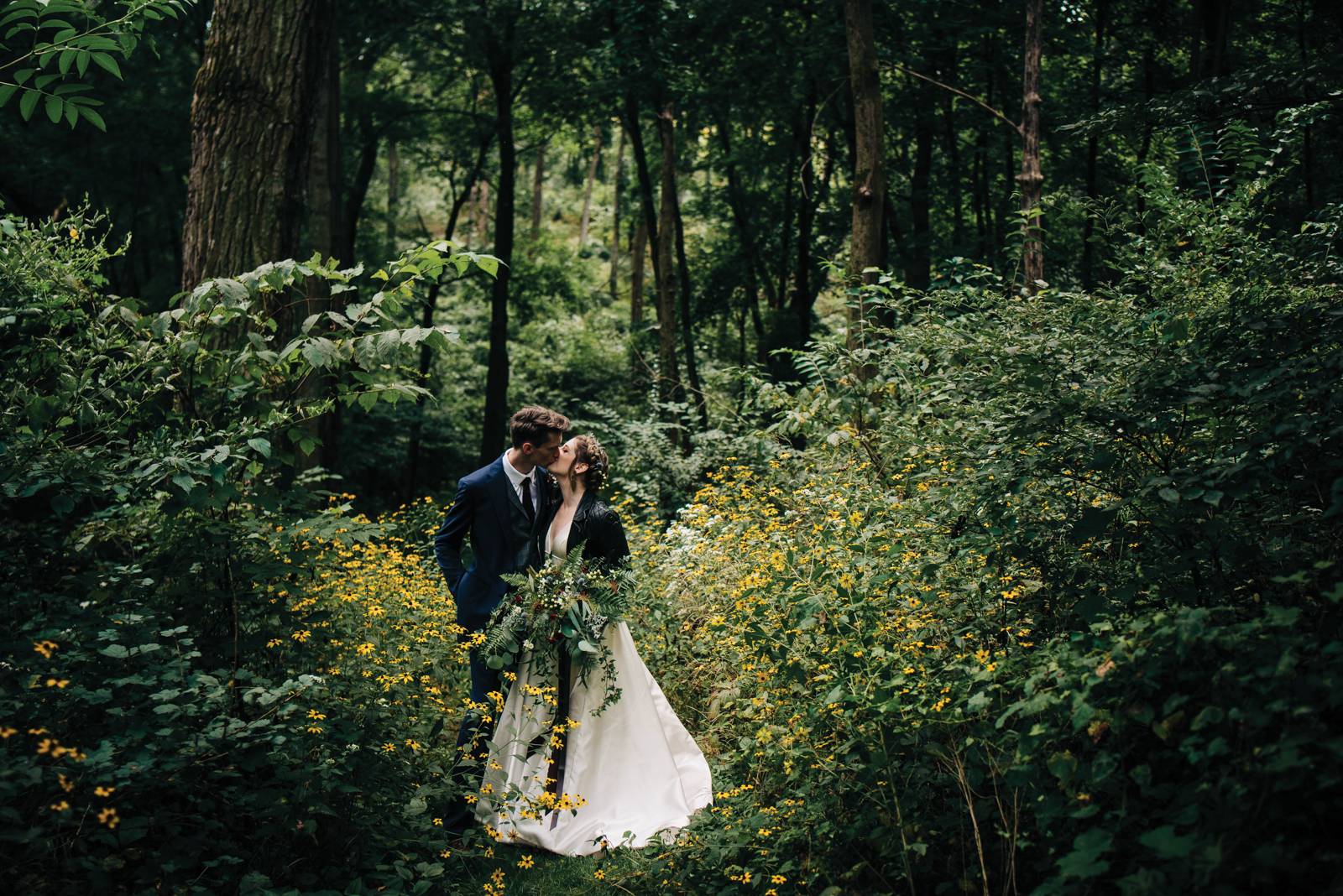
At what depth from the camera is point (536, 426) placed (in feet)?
17.1

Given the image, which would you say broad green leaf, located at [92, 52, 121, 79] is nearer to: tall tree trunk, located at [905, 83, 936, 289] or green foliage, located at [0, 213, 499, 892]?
green foliage, located at [0, 213, 499, 892]

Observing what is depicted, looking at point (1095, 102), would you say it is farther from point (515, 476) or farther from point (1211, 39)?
point (515, 476)

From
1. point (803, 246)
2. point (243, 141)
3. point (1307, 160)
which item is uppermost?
point (1307, 160)

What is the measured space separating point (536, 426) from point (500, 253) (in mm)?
14181

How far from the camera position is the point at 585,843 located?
492 cm

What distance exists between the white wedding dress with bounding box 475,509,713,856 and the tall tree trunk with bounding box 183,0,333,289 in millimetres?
2927

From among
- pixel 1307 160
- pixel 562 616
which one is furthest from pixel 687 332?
pixel 562 616

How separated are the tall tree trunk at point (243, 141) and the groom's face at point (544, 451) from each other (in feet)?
7.82

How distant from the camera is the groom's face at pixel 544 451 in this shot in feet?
17.2

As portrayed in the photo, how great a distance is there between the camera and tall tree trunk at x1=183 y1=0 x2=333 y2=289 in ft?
19.4

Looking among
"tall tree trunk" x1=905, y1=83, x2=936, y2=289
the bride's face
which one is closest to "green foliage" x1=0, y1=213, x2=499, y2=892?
the bride's face

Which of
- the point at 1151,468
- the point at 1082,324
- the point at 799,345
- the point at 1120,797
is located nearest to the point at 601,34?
the point at 799,345

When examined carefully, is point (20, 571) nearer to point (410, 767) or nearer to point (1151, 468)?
point (410, 767)

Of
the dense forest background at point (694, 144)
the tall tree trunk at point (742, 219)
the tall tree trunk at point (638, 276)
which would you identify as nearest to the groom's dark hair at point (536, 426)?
the dense forest background at point (694, 144)
